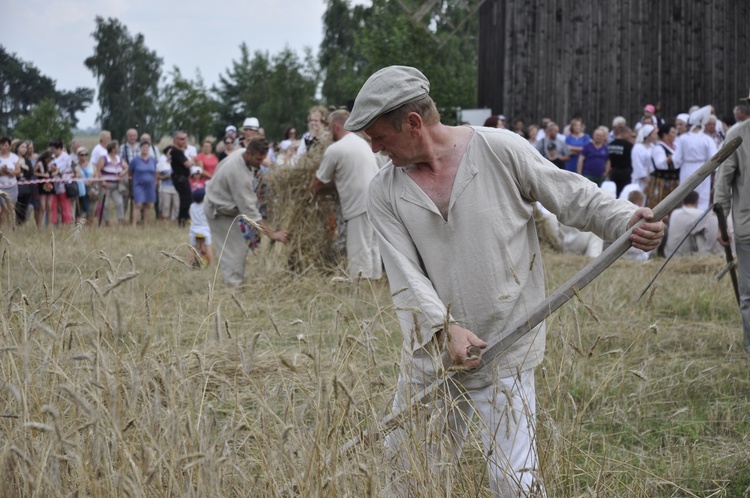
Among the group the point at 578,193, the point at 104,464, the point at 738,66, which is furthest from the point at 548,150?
the point at 104,464

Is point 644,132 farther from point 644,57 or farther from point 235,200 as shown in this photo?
point 235,200

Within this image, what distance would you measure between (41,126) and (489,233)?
29.4 metres

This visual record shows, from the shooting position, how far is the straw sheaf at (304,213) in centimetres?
948

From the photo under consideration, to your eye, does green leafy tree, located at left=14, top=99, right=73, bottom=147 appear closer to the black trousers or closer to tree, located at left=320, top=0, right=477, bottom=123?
tree, located at left=320, top=0, right=477, bottom=123

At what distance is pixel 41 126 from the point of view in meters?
30.4

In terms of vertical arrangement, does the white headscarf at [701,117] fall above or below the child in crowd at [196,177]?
above

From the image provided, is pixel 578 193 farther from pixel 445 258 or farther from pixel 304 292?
pixel 304 292

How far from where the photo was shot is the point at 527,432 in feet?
10.5

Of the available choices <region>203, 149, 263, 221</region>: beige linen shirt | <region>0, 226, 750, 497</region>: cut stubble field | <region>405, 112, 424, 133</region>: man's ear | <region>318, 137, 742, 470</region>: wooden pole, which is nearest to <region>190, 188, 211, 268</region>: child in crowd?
<region>0, 226, 750, 497</region>: cut stubble field

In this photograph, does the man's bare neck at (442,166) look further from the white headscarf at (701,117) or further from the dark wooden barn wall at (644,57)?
the dark wooden barn wall at (644,57)

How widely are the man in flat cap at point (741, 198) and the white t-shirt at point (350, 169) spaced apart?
343cm

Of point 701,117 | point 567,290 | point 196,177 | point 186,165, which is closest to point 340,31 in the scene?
point 186,165

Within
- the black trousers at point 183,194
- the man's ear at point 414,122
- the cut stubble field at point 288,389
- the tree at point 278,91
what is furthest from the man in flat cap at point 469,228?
the tree at point 278,91

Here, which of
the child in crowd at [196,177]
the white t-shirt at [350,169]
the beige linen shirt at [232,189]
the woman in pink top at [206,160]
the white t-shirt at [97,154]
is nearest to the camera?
the beige linen shirt at [232,189]
